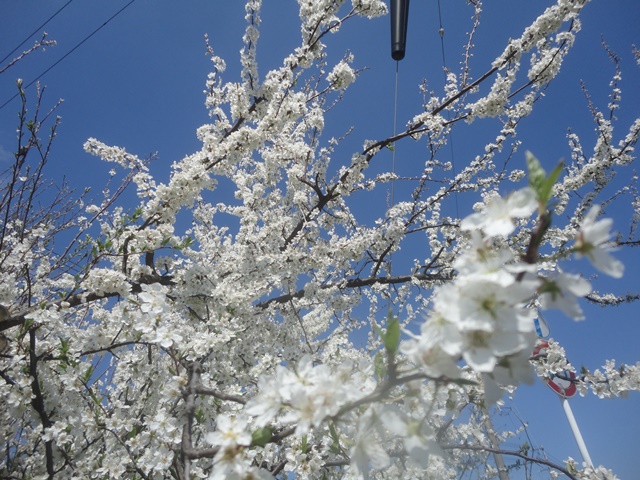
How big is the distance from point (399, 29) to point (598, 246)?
350 cm

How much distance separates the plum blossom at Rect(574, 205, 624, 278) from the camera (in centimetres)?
80

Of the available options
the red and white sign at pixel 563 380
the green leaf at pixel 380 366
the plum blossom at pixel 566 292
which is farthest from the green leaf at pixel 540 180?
the red and white sign at pixel 563 380

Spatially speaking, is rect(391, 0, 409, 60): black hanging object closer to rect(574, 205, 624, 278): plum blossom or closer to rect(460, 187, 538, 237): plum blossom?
rect(460, 187, 538, 237): plum blossom

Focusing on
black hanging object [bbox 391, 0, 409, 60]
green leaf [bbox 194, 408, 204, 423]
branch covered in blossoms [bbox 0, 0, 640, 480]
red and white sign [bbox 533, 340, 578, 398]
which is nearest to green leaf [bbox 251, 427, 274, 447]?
branch covered in blossoms [bbox 0, 0, 640, 480]

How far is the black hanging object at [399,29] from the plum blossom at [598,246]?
10.7ft

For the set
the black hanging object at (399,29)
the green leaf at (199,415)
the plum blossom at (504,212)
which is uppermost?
the black hanging object at (399,29)

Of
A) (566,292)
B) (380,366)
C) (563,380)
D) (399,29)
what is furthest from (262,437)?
(399,29)

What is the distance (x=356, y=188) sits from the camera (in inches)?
219

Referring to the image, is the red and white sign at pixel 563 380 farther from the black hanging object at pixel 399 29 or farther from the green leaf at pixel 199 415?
the black hanging object at pixel 399 29

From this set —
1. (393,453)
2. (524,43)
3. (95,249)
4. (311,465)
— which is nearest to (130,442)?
(311,465)

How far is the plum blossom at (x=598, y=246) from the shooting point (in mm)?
797

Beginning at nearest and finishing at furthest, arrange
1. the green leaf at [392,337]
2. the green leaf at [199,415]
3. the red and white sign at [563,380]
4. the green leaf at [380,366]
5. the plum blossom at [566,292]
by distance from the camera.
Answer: the plum blossom at [566,292]
the green leaf at [392,337]
the green leaf at [380,366]
the green leaf at [199,415]
the red and white sign at [563,380]

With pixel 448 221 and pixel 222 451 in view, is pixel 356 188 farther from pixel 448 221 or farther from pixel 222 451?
pixel 222 451

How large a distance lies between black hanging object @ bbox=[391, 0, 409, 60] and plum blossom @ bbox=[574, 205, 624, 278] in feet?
10.7
